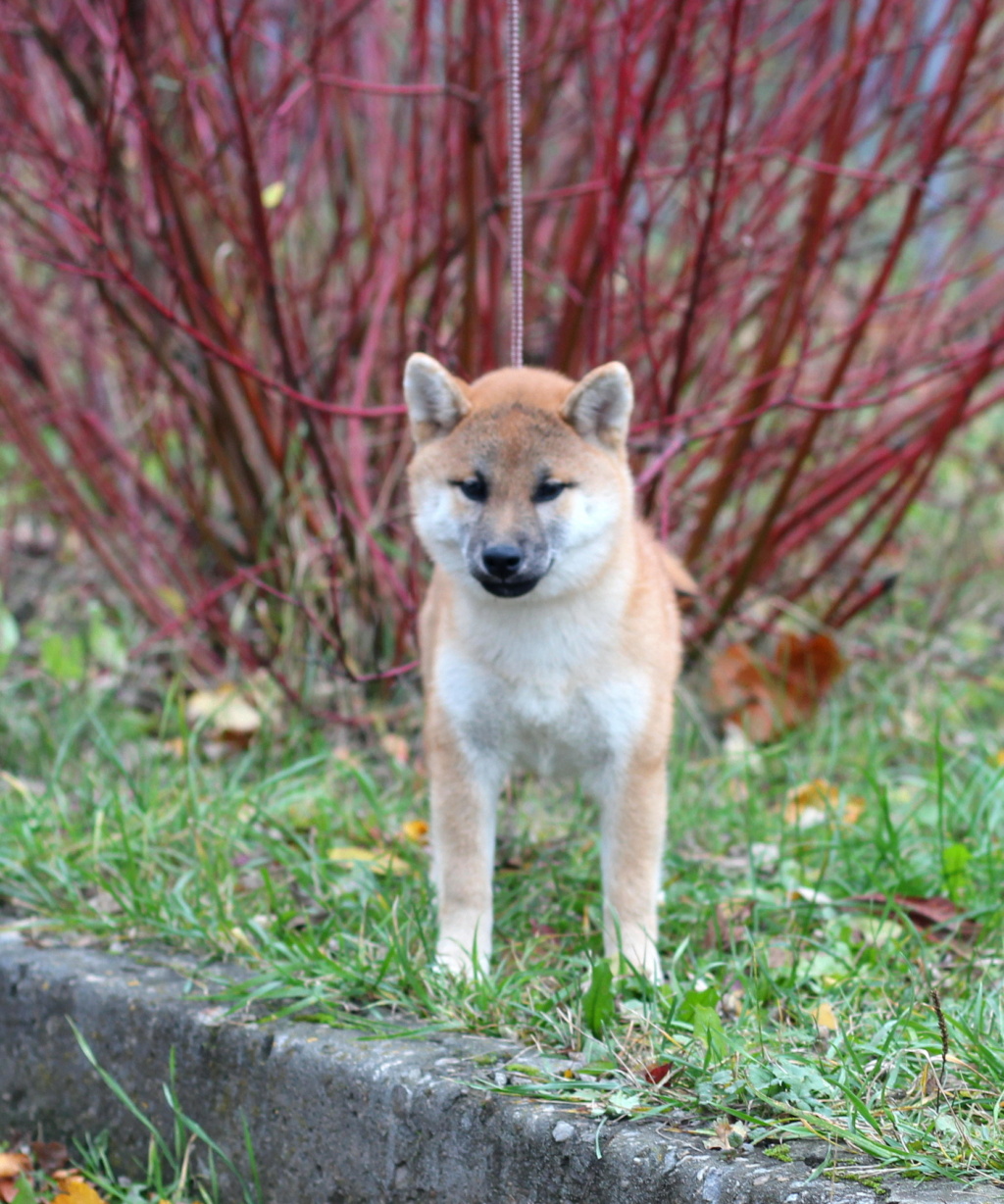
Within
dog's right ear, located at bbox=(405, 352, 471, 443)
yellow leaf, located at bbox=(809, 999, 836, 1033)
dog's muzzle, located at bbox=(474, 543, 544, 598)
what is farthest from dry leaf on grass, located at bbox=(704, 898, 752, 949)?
dog's right ear, located at bbox=(405, 352, 471, 443)

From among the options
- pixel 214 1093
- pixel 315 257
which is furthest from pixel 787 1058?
pixel 315 257

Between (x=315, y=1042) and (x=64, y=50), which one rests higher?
(x=64, y=50)

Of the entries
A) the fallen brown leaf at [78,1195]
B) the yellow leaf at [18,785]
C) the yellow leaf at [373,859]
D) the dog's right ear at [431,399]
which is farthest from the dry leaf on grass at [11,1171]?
the dog's right ear at [431,399]

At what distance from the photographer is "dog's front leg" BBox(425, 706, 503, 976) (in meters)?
3.27

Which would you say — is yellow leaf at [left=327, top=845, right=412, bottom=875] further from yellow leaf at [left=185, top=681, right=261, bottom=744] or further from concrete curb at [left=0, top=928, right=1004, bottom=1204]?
yellow leaf at [left=185, top=681, right=261, bottom=744]

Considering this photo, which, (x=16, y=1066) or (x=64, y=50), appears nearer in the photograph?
(x=16, y=1066)

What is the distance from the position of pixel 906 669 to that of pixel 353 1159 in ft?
11.1

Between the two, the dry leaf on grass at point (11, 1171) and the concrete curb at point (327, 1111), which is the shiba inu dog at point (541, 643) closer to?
the concrete curb at point (327, 1111)

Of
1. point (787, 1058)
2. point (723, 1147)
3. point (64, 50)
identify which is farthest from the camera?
point (64, 50)

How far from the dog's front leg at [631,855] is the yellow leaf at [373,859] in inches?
28.4

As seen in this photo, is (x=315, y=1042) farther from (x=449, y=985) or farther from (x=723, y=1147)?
(x=723, y=1147)

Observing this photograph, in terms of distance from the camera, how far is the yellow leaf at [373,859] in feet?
12.3

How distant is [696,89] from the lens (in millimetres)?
4984

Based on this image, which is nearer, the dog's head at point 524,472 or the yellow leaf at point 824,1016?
the yellow leaf at point 824,1016
